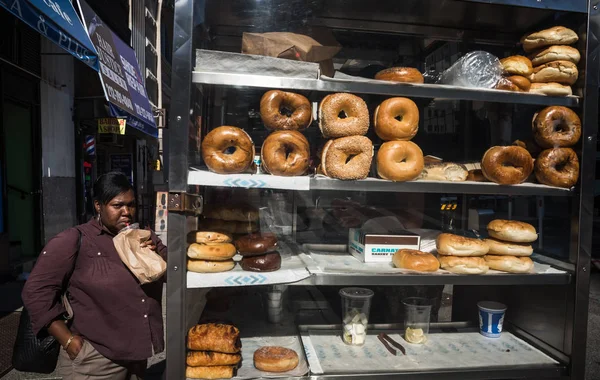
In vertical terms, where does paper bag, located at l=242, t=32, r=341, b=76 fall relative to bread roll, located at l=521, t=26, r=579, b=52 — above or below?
below

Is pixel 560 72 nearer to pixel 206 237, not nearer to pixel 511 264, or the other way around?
pixel 511 264

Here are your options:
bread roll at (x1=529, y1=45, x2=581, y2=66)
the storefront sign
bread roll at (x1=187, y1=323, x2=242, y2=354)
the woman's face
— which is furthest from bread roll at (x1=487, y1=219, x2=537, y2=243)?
the storefront sign

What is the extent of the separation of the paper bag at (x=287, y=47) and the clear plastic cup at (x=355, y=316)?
65.1 inches

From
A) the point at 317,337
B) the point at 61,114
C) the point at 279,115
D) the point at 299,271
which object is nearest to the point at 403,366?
the point at 317,337

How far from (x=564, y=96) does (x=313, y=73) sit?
168 cm

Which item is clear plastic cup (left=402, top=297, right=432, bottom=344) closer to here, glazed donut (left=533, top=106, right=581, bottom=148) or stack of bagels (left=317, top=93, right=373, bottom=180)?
stack of bagels (left=317, top=93, right=373, bottom=180)

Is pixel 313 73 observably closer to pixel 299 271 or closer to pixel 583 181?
pixel 299 271

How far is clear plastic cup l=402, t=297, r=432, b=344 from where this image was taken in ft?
8.99

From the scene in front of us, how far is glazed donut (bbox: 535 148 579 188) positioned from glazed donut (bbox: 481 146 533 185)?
9 centimetres

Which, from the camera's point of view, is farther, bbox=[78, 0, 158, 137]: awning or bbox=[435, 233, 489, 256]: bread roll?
bbox=[78, 0, 158, 137]: awning

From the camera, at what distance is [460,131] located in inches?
126

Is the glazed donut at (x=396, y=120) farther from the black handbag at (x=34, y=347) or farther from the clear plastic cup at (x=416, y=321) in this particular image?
the black handbag at (x=34, y=347)

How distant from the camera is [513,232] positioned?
250 centimetres

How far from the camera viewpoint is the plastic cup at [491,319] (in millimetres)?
2844
